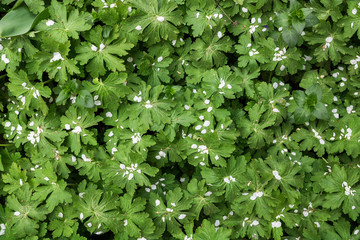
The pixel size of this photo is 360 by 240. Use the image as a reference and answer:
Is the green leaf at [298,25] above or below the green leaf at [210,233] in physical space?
above

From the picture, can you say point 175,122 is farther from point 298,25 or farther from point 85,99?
point 298,25

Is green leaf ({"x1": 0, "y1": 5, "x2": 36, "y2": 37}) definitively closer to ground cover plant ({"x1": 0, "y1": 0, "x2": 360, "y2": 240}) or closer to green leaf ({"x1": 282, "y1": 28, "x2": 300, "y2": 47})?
ground cover plant ({"x1": 0, "y1": 0, "x2": 360, "y2": 240})

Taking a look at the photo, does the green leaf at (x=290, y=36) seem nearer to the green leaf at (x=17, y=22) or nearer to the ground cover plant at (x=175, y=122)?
the ground cover plant at (x=175, y=122)

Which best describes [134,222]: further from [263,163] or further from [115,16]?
[115,16]

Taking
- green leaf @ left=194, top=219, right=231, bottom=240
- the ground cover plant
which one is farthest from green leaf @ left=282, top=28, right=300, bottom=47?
green leaf @ left=194, top=219, right=231, bottom=240

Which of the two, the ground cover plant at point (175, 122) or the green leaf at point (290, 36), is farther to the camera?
the green leaf at point (290, 36)

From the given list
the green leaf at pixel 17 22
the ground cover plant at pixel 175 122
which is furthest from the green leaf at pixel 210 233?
the green leaf at pixel 17 22

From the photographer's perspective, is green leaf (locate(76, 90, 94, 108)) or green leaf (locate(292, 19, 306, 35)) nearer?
green leaf (locate(76, 90, 94, 108))

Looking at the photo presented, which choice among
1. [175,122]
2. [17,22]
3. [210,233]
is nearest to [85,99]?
[175,122]

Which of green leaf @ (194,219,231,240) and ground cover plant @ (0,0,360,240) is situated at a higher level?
ground cover plant @ (0,0,360,240)
